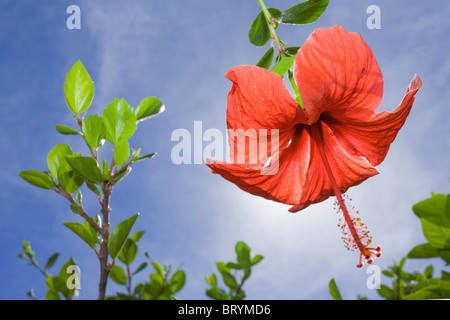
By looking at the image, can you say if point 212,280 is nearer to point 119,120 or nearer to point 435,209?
point 119,120

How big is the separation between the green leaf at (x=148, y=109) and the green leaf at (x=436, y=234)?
103 centimetres

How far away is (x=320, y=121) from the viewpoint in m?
0.98

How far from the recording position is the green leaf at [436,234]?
3.94ft

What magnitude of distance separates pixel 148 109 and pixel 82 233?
0.52 m

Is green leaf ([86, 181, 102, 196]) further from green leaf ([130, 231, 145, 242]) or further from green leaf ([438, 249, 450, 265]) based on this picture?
green leaf ([438, 249, 450, 265])

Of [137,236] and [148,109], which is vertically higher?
[148,109]

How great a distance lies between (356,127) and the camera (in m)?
0.95

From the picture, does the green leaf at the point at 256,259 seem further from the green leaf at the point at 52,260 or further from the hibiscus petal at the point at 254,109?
the hibiscus petal at the point at 254,109

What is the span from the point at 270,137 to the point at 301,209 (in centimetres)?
24

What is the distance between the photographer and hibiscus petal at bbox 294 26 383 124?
0.66 m

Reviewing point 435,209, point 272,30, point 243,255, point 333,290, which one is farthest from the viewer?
point 243,255

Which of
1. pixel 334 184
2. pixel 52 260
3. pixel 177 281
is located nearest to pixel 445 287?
pixel 334 184

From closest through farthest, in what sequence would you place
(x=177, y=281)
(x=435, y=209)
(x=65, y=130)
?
(x=435, y=209) → (x=65, y=130) → (x=177, y=281)

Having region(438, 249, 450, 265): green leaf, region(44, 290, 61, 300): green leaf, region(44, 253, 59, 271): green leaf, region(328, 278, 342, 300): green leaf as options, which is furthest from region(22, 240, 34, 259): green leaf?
region(438, 249, 450, 265): green leaf
